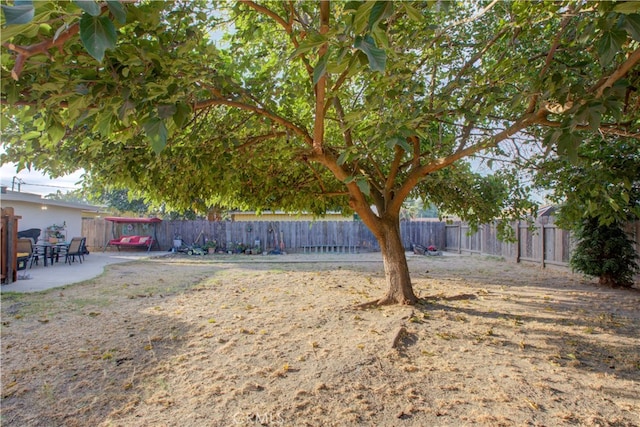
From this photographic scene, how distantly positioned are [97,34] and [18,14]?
0.66 ft

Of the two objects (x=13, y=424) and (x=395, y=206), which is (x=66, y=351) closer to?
(x=13, y=424)

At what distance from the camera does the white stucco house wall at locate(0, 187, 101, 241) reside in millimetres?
13406

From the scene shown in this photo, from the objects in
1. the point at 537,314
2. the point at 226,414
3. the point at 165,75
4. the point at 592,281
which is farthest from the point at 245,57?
the point at 592,281

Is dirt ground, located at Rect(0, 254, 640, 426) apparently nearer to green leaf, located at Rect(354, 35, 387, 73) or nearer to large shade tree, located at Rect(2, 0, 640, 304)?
large shade tree, located at Rect(2, 0, 640, 304)

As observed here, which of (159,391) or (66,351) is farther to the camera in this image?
(66,351)

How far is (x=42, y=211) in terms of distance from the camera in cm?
1499

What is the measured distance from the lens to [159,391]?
10.2 ft

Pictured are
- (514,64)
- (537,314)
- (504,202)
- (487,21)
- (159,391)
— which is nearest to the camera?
(159,391)

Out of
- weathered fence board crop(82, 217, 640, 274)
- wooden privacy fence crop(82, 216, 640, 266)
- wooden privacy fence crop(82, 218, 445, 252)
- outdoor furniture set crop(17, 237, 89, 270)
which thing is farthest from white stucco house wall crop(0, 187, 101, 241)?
wooden privacy fence crop(82, 218, 445, 252)

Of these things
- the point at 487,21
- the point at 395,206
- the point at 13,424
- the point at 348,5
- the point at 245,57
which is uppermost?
the point at 487,21

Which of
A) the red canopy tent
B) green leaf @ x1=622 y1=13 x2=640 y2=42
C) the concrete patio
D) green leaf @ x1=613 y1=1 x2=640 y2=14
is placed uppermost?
green leaf @ x1=613 y1=1 x2=640 y2=14

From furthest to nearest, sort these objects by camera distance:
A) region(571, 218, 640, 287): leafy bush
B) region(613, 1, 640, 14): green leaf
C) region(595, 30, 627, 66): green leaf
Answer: region(571, 218, 640, 287): leafy bush < region(595, 30, 627, 66): green leaf < region(613, 1, 640, 14): green leaf

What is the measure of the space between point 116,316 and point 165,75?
4.50m

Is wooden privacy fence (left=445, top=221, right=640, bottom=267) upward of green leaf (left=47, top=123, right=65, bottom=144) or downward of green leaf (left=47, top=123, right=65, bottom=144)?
downward
